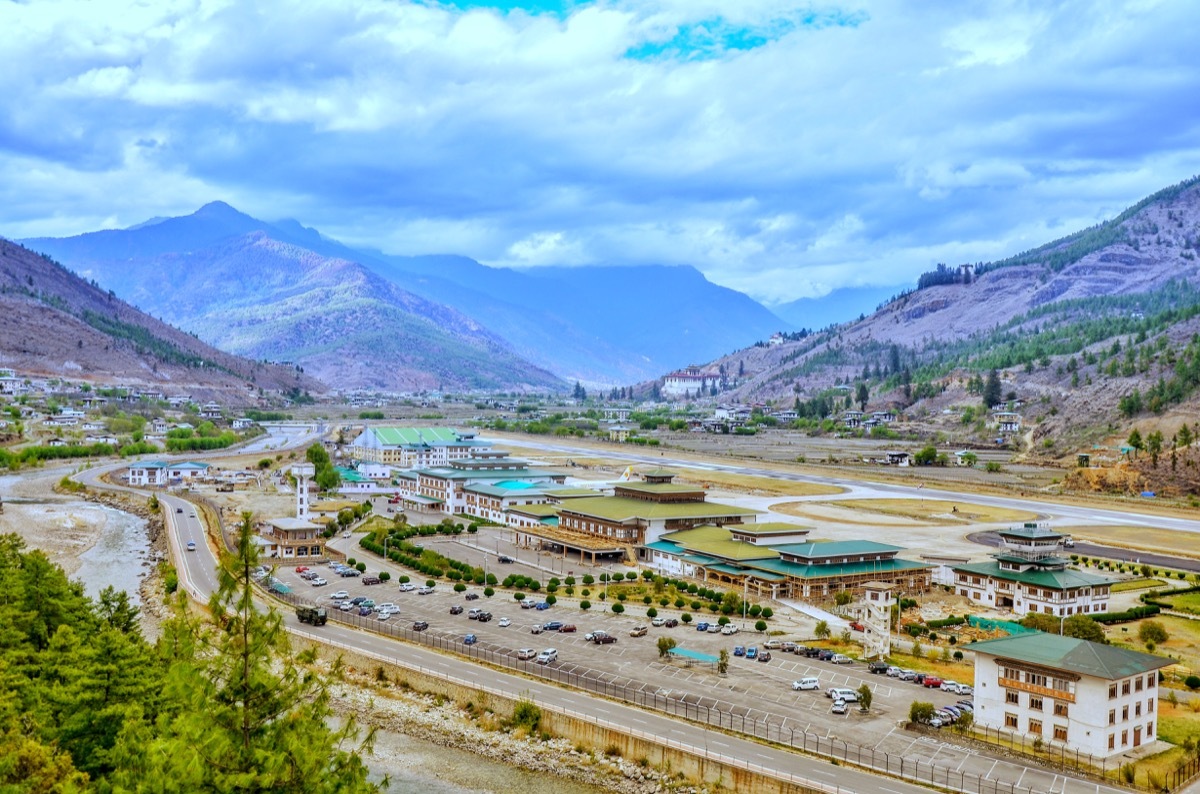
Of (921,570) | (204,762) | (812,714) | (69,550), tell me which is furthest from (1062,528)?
(204,762)

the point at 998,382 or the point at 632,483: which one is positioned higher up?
the point at 998,382

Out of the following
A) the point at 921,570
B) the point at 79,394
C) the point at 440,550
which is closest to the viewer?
the point at 921,570

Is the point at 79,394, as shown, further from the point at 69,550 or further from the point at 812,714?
the point at 812,714

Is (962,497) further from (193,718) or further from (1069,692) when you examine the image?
(193,718)

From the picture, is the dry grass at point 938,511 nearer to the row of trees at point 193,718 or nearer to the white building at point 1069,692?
the white building at point 1069,692

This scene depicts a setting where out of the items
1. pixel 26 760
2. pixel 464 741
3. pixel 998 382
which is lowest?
pixel 464 741

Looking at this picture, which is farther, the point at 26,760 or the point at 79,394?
the point at 79,394

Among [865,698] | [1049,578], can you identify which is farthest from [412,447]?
[865,698]
